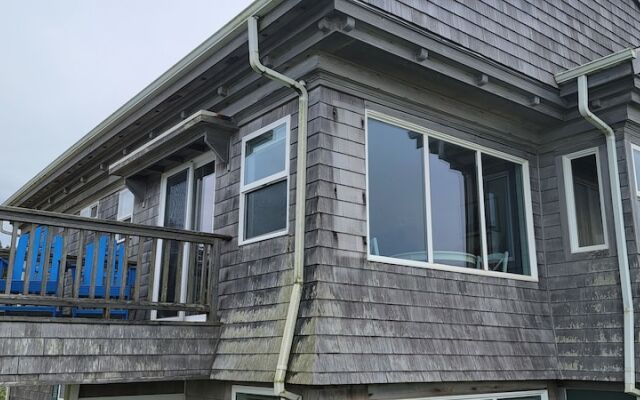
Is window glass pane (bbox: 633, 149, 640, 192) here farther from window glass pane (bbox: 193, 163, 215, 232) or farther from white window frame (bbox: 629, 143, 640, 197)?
window glass pane (bbox: 193, 163, 215, 232)

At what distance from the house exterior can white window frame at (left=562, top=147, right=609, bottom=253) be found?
23 millimetres

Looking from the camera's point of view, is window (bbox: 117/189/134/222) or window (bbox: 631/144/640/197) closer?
window (bbox: 631/144/640/197)

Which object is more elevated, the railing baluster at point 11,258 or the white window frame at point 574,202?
the white window frame at point 574,202

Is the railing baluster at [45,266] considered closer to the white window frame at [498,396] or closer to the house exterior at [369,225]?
the house exterior at [369,225]

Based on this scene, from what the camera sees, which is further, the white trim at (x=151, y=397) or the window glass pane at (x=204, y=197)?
the window glass pane at (x=204, y=197)

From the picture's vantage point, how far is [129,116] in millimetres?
7199

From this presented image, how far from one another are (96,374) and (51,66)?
24591 millimetres

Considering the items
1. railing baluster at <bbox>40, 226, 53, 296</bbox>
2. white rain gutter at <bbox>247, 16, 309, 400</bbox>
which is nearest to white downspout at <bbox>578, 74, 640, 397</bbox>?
white rain gutter at <bbox>247, 16, 309, 400</bbox>

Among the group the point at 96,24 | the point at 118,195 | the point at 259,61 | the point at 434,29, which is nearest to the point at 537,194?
the point at 434,29

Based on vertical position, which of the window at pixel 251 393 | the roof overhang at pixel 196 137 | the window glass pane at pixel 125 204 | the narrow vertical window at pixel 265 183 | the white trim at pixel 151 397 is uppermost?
the roof overhang at pixel 196 137

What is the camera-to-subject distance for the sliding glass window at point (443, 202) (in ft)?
17.3

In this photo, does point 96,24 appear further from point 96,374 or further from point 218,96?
point 96,374

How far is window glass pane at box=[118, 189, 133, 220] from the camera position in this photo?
27.2ft

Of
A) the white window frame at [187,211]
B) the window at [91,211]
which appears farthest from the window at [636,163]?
the window at [91,211]
